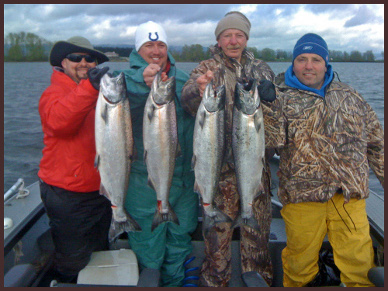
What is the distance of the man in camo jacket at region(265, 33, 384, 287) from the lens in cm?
341

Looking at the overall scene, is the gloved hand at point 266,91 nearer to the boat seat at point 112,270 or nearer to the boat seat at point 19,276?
the boat seat at point 112,270

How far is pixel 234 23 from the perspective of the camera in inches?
136

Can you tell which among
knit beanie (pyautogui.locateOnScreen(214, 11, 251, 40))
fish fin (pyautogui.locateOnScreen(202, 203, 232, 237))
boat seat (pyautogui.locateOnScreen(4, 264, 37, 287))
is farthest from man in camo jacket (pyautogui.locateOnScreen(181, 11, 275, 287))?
boat seat (pyautogui.locateOnScreen(4, 264, 37, 287))

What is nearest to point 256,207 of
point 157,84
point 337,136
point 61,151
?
point 337,136

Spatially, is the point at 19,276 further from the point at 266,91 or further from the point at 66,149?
the point at 266,91

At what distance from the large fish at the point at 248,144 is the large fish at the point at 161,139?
1.96 ft

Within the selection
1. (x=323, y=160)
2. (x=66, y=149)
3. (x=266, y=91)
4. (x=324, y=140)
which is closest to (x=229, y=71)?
(x=266, y=91)

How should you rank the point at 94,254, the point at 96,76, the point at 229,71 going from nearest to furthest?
the point at 96,76
the point at 229,71
the point at 94,254

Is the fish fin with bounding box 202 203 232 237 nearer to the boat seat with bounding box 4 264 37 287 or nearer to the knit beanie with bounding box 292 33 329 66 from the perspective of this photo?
the boat seat with bounding box 4 264 37 287

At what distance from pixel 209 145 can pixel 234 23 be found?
1.41m

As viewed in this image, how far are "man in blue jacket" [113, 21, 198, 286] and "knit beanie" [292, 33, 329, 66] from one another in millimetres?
1319

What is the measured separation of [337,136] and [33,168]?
10492mm

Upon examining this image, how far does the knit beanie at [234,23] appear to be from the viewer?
136 inches

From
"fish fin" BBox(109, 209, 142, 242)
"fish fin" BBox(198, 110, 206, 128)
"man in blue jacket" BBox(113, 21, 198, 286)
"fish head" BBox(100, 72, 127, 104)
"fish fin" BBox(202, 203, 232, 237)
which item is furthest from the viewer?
"man in blue jacket" BBox(113, 21, 198, 286)
